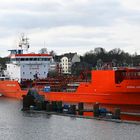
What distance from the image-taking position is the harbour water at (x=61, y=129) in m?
24.3

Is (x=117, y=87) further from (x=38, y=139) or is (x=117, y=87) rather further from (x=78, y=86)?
(x=38, y=139)

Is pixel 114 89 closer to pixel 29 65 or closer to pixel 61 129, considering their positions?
pixel 61 129

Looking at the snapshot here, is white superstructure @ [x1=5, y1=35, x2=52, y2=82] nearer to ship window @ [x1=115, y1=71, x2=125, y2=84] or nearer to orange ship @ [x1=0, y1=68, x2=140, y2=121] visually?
orange ship @ [x1=0, y1=68, x2=140, y2=121]

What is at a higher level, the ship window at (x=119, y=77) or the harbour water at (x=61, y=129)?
the ship window at (x=119, y=77)

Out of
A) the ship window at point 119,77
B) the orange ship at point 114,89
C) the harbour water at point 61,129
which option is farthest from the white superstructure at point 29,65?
the harbour water at point 61,129

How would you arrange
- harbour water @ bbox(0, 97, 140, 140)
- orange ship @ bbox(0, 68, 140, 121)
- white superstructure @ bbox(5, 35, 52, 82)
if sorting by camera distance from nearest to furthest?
1. harbour water @ bbox(0, 97, 140, 140)
2. orange ship @ bbox(0, 68, 140, 121)
3. white superstructure @ bbox(5, 35, 52, 82)

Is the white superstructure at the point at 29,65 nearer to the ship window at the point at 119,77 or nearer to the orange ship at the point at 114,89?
the orange ship at the point at 114,89

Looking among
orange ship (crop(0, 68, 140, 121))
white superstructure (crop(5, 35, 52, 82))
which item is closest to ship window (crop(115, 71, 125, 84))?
orange ship (crop(0, 68, 140, 121))

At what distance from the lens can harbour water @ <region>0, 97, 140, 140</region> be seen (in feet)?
79.6

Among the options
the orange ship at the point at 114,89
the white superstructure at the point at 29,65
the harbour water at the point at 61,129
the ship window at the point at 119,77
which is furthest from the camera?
the white superstructure at the point at 29,65

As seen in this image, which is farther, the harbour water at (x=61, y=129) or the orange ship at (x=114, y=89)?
the orange ship at (x=114, y=89)

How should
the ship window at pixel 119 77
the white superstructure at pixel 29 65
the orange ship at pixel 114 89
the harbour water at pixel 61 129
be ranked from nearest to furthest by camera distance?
1. the harbour water at pixel 61 129
2. the orange ship at pixel 114 89
3. the ship window at pixel 119 77
4. the white superstructure at pixel 29 65

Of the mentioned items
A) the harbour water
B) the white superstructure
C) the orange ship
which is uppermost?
the white superstructure

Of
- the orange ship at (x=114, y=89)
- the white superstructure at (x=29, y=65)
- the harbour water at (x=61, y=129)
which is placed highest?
the white superstructure at (x=29, y=65)
